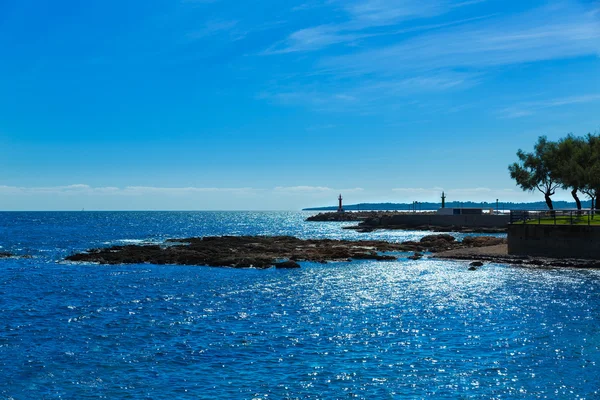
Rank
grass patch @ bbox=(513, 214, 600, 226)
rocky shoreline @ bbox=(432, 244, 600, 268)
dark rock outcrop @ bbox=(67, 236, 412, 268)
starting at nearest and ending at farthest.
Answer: rocky shoreline @ bbox=(432, 244, 600, 268), grass patch @ bbox=(513, 214, 600, 226), dark rock outcrop @ bbox=(67, 236, 412, 268)

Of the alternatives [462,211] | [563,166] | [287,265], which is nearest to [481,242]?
[563,166]

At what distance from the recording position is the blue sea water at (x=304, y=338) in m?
17.1

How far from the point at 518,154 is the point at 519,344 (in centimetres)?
7104

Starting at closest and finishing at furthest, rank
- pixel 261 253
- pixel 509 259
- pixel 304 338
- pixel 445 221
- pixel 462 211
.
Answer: pixel 304 338 < pixel 509 259 < pixel 261 253 < pixel 445 221 < pixel 462 211

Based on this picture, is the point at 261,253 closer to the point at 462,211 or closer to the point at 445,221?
the point at 445,221

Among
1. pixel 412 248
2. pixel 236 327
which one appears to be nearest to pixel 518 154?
pixel 412 248

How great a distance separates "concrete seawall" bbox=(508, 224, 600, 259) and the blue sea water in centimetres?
648

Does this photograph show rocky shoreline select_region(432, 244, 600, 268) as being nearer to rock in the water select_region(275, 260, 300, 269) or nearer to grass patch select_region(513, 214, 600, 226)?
grass patch select_region(513, 214, 600, 226)

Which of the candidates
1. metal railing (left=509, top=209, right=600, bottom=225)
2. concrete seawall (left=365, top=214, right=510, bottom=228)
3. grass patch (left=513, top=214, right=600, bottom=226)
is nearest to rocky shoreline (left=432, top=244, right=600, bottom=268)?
grass patch (left=513, top=214, right=600, bottom=226)

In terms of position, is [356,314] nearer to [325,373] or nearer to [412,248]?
[325,373]

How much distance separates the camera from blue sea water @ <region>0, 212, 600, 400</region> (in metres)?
17.1

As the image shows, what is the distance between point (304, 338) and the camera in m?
23.0

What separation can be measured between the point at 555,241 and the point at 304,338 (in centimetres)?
3463

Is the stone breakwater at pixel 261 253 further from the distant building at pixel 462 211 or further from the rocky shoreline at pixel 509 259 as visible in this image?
the distant building at pixel 462 211
